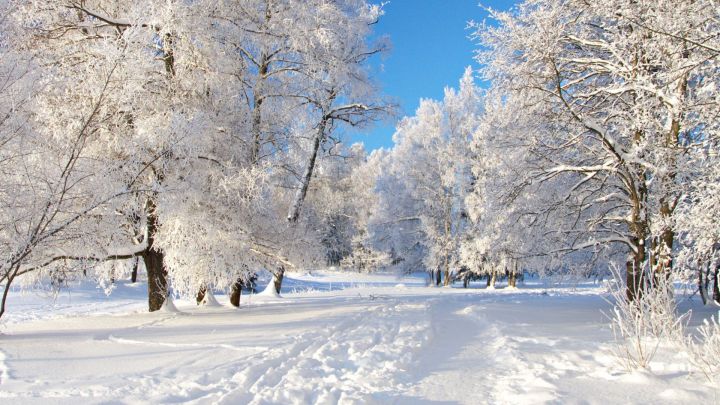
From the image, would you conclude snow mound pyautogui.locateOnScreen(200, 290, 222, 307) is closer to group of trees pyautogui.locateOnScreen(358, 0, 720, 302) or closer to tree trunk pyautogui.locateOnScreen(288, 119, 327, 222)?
tree trunk pyautogui.locateOnScreen(288, 119, 327, 222)

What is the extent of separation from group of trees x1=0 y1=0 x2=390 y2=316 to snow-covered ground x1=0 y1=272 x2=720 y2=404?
1.32 m

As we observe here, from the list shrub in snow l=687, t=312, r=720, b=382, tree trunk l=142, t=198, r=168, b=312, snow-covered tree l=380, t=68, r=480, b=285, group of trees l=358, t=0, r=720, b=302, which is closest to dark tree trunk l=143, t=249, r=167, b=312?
tree trunk l=142, t=198, r=168, b=312

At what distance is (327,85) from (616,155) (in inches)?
267

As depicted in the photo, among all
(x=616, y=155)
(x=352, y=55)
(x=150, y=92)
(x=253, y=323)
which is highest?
(x=352, y=55)

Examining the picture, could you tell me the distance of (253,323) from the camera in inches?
345

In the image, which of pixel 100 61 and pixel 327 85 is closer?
pixel 100 61

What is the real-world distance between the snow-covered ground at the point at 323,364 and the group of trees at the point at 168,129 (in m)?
1.32

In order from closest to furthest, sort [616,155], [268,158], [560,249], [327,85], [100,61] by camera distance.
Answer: [100,61] → [616,155] → [560,249] → [268,158] → [327,85]

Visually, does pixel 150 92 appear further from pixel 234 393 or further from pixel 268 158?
pixel 234 393

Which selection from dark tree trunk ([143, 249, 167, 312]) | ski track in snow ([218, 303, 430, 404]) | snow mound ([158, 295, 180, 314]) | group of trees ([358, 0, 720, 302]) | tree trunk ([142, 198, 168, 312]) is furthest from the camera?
snow mound ([158, 295, 180, 314])

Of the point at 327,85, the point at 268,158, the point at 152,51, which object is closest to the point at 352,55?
the point at 327,85

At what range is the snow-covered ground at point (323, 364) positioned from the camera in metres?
4.26

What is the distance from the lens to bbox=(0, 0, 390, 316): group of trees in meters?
6.44

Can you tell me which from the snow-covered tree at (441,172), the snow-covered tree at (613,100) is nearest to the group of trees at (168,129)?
the snow-covered tree at (613,100)
